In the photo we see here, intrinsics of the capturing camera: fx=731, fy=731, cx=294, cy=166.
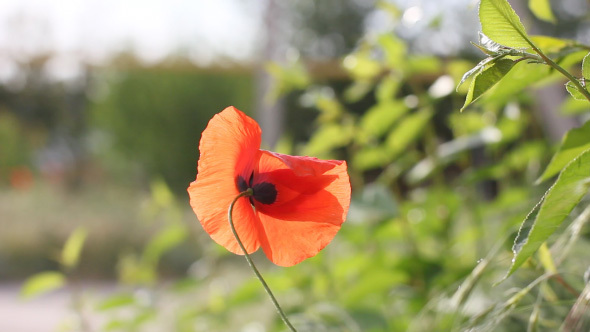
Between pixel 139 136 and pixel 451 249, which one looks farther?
pixel 139 136

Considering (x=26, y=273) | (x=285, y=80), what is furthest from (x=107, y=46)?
(x=285, y=80)

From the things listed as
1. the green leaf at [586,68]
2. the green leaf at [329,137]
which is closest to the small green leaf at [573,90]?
the green leaf at [586,68]

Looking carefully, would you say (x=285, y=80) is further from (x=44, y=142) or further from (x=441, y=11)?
(x=44, y=142)

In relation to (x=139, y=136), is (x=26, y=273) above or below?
below

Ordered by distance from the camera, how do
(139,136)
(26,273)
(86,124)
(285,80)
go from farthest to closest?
1. (86,124)
2. (139,136)
3. (26,273)
4. (285,80)

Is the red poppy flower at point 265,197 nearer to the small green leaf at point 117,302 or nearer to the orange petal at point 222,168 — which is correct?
the orange petal at point 222,168

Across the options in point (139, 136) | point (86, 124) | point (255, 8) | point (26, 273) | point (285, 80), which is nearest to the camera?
point (285, 80)
